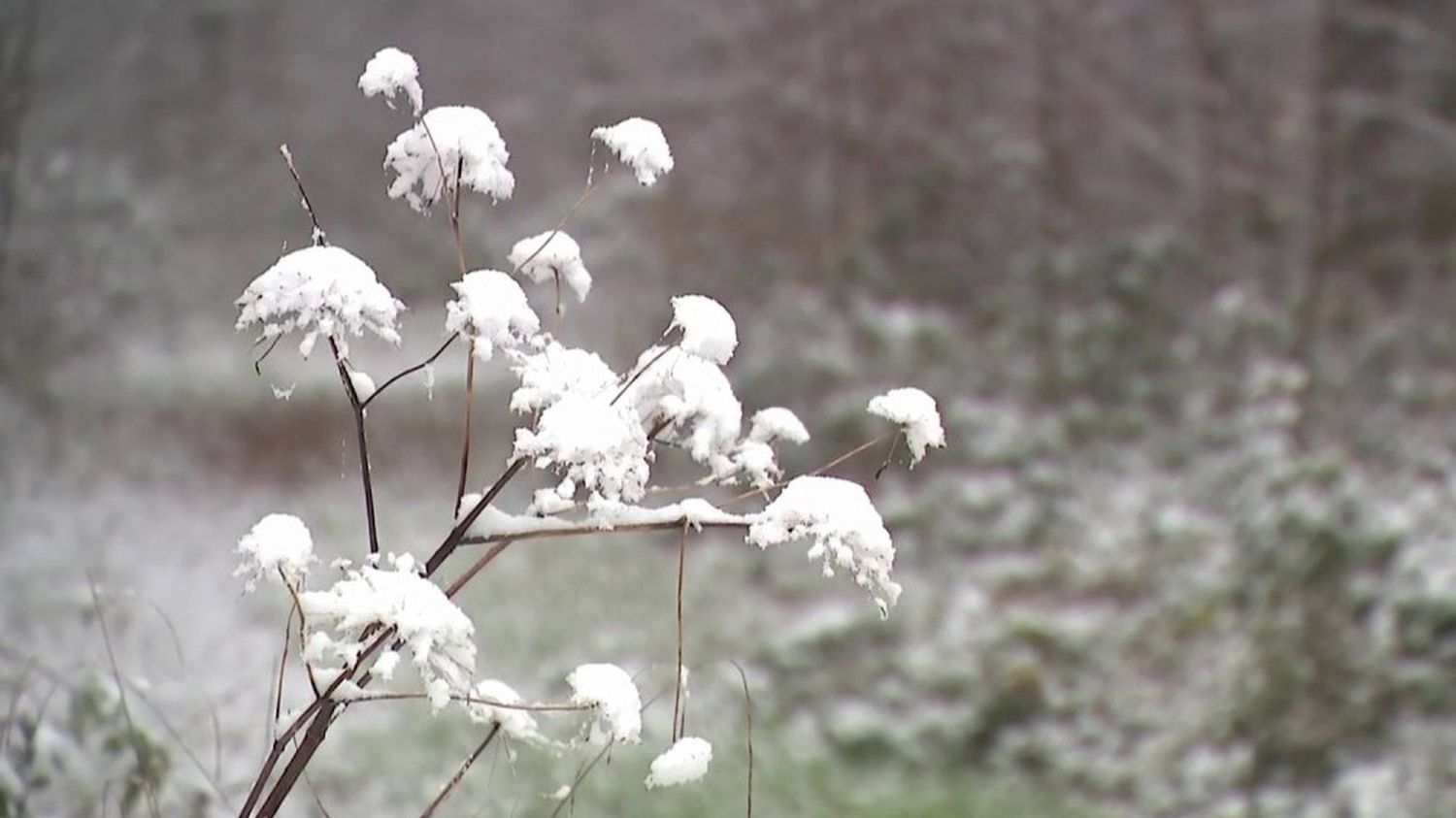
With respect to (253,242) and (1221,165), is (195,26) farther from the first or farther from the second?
(1221,165)

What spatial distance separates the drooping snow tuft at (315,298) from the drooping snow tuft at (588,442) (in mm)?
121

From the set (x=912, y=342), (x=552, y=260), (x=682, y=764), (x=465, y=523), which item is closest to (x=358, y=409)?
(x=465, y=523)

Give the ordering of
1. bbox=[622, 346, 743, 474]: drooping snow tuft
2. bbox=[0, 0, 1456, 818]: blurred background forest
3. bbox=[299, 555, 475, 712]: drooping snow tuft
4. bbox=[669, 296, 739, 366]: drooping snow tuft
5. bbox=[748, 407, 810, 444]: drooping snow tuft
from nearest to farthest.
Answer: bbox=[299, 555, 475, 712]: drooping snow tuft, bbox=[669, 296, 739, 366]: drooping snow tuft, bbox=[622, 346, 743, 474]: drooping snow tuft, bbox=[748, 407, 810, 444]: drooping snow tuft, bbox=[0, 0, 1456, 818]: blurred background forest

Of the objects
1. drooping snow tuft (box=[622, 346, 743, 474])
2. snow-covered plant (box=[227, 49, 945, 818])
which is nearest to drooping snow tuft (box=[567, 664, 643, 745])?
snow-covered plant (box=[227, 49, 945, 818])

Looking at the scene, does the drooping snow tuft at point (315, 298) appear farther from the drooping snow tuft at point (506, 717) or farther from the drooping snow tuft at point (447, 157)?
the drooping snow tuft at point (506, 717)

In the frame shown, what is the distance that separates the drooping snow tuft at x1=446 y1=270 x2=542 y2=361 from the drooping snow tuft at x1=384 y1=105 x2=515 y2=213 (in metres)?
0.10

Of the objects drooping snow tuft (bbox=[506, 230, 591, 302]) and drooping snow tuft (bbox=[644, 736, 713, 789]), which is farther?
drooping snow tuft (bbox=[506, 230, 591, 302])

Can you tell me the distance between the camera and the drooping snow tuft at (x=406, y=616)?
90 centimetres

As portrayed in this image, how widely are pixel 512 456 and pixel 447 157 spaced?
238 millimetres

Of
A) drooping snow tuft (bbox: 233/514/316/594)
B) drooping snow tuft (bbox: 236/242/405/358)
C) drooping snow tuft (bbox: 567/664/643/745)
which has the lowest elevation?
drooping snow tuft (bbox: 567/664/643/745)

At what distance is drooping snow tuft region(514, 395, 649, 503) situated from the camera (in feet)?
3.11

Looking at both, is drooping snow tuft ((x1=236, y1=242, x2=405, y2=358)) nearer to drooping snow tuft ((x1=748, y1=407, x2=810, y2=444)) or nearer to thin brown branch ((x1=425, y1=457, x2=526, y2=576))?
thin brown branch ((x1=425, y1=457, x2=526, y2=576))

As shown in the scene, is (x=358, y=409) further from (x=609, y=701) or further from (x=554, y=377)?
(x=609, y=701)

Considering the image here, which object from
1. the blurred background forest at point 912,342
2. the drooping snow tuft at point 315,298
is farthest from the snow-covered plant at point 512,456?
the blurred background forest at point 912,342
